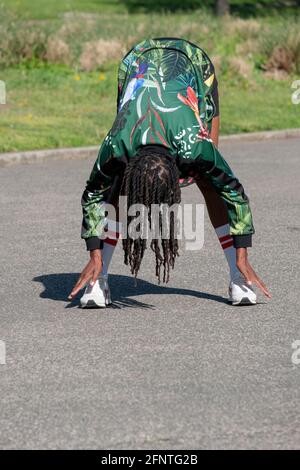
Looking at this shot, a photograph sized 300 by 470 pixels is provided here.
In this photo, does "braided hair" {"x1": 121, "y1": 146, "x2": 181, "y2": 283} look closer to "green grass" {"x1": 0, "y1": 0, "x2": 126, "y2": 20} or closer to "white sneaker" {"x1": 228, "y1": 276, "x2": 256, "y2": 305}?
"white sneaker" {"x1": 228, "y1": 276, "x2": 256, "y2": 305}

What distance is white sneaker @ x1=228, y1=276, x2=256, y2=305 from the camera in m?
7.60

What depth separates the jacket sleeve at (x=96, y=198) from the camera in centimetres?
687

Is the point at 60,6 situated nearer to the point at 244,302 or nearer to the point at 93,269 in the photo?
the point at 244,302

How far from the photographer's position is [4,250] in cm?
955

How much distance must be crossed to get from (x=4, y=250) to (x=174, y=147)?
3.15 meters

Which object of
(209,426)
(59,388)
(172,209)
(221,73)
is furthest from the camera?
(221,73)

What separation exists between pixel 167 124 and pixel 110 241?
102 centimetres

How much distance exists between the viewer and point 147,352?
6.58 m

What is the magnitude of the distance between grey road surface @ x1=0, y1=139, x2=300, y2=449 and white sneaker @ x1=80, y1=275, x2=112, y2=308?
60 millimetres

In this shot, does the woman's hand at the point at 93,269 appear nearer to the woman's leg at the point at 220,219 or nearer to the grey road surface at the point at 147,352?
the grey road surface at the point at 147,352

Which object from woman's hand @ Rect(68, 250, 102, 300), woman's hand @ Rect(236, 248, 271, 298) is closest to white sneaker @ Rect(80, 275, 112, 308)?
woman's hand @ Rect(68, 250, 102, 300)

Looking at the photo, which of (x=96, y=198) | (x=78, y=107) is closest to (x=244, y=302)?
(x=96, y=198)
